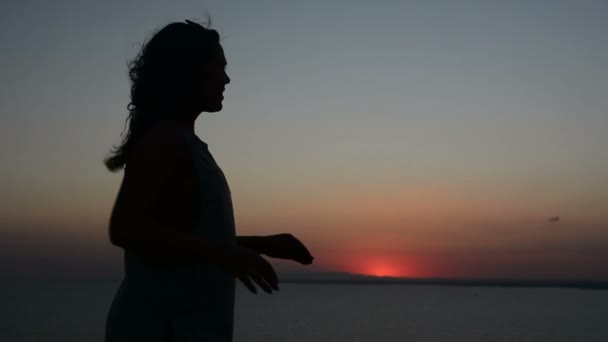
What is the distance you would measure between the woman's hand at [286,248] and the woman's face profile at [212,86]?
573 millimetres

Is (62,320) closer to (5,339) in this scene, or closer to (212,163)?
(5,339)

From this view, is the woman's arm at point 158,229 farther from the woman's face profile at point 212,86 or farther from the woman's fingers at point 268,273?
the woman's face profile at point 212,86

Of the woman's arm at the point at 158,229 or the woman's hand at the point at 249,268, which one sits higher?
the woman's arm at the point at 158,229

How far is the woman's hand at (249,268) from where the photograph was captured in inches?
71.9

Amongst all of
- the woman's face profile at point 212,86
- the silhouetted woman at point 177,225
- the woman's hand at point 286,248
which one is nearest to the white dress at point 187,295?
the silhouetted woman at point 177,225

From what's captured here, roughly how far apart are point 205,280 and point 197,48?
0.82 metres

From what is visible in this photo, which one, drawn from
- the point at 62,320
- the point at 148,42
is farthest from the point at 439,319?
the point at 148,42

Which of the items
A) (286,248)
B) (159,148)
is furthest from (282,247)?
(159,148)

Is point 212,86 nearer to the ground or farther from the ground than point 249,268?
farther from the ground

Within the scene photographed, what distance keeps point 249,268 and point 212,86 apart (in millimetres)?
→ 790

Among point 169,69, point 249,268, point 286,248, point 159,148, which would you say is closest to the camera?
Result: point 249,268

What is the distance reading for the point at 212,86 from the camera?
236 centimetres

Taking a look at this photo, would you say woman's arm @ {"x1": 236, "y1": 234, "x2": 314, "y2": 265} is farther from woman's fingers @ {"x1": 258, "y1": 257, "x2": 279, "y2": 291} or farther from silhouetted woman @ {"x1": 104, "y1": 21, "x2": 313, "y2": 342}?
woman's fingers @ {"x1": 258, "y1": 257, "x2": 279, "y2": 291}

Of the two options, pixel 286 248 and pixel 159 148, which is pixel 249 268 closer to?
pixel 159 148
